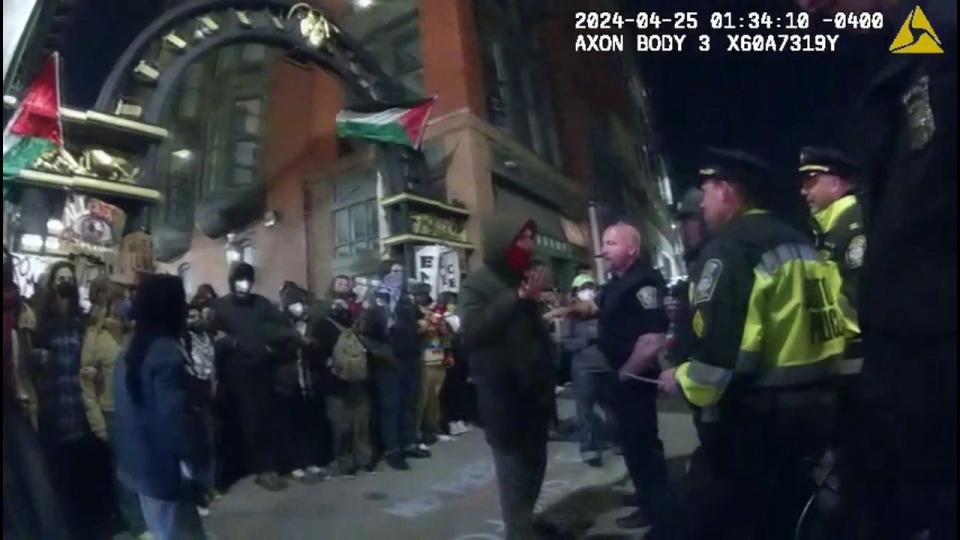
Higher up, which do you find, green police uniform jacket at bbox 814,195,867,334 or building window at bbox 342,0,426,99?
building window at bbox 342,0,426,99

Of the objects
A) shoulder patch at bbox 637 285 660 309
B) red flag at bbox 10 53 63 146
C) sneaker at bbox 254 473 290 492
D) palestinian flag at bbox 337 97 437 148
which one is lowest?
sneaker at bbox 254 473 290 492

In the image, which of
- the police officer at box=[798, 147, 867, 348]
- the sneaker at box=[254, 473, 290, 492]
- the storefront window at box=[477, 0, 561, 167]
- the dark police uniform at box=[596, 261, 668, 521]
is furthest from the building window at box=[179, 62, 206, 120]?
the police officer at box=[798, 147, 867, 348]

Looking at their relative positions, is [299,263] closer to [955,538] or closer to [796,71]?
[796,71]

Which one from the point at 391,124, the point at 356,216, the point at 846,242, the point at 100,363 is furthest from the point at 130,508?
the point at 846,242

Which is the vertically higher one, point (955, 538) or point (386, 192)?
point (386, 192)

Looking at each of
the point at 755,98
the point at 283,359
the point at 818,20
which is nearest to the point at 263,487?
the point at 283,359

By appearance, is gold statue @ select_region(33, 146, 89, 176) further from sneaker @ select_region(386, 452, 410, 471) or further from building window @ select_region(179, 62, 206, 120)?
sneaker @ select_region(386, 452, 410, 471)

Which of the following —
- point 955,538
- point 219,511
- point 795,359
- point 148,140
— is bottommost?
point 955,538
